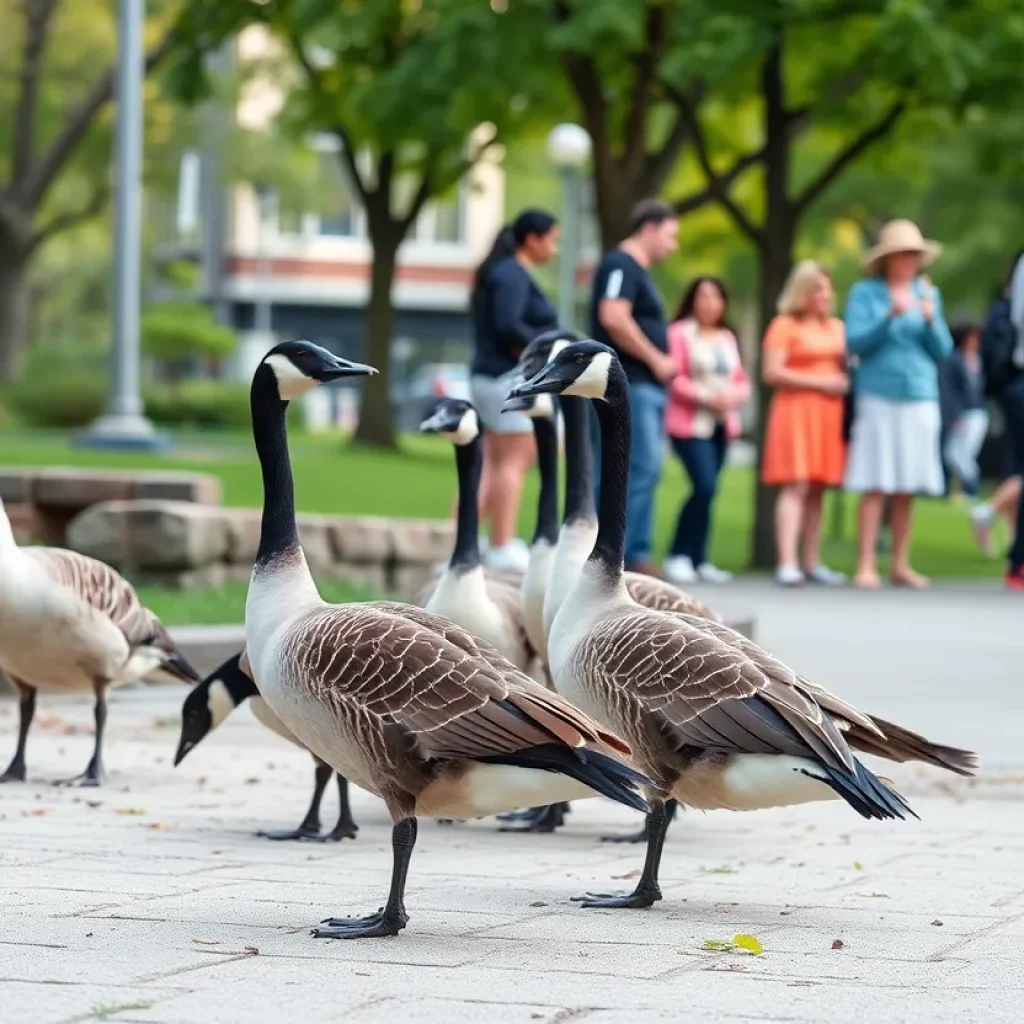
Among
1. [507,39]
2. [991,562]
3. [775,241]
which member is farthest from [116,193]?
[991,562]

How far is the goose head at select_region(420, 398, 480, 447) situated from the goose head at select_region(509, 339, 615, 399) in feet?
4.31

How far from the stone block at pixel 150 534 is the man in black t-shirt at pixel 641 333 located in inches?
102

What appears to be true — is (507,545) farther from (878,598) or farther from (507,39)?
(507,39)

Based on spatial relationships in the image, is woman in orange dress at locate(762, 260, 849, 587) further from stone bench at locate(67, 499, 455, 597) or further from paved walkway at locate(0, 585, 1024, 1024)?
paved walkway at locate(0, 585, 1024, 1024)

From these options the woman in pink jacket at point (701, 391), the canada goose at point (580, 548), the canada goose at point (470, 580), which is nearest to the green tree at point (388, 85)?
the woman in pink jacket at point (701, 391)

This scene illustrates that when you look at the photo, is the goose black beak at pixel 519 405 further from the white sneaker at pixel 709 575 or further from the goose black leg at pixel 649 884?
the white sneaker at pixel 709 575

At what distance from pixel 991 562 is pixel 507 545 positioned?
8.50m

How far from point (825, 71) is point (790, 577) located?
613cm

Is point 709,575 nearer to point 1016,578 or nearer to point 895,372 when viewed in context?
point 895,372

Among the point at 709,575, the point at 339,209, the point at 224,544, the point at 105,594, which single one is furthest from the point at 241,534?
the point at 339,209

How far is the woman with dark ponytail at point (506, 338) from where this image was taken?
11812 mm

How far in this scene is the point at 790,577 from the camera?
642 inches

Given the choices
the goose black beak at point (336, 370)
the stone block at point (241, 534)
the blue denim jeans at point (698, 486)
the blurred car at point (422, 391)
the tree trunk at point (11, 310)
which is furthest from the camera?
the blurred car at point (422, 391)

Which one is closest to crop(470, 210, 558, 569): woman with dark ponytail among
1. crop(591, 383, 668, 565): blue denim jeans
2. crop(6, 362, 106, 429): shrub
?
crop(591, 383, 668, 565): blue denim jeans
